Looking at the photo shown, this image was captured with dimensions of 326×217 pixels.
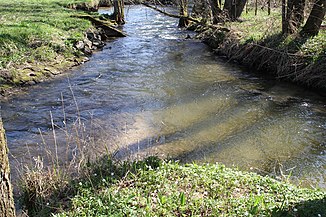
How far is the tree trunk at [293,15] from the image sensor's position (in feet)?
40.0

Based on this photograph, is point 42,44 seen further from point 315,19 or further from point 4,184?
point 4,184

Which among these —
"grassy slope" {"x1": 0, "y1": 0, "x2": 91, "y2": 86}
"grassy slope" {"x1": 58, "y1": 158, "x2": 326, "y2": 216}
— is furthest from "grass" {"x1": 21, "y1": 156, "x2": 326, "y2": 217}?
"grassy slope" {"x1": 0, "y1": 0, "x2": 91, "y2": 86}

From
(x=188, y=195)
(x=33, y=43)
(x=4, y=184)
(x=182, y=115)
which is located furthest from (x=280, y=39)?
(x=4, y=184)

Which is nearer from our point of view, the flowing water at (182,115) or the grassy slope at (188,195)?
the grassy slope at (188,195)

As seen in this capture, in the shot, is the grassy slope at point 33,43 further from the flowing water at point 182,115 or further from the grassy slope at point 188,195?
the grassy slope at point 188,195

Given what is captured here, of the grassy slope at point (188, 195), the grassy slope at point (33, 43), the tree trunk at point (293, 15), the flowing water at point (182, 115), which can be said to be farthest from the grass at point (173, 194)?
the tree trunk at point (293, 15)

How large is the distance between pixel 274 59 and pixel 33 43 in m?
8.98

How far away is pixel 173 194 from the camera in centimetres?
448

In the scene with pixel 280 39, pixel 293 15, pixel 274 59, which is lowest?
pixel 274 59

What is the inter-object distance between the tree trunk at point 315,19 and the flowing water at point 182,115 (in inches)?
88.0

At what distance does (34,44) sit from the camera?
1277 cm

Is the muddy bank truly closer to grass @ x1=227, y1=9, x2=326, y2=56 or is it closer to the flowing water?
grass @ x1=227, y1=9, x2=326, y2=56

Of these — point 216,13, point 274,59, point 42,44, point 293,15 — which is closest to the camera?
Answer: point 274,59

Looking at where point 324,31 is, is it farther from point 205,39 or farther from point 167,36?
Answer: point 167,36
